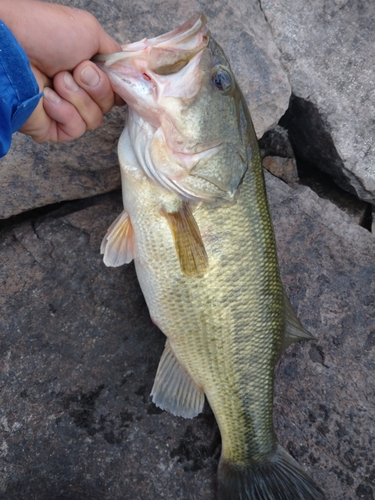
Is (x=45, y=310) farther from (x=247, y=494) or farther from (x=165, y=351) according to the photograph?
(x=247, y=494)

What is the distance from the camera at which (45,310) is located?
2.89 meters

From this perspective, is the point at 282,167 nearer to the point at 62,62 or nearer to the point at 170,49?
the point at 170,49

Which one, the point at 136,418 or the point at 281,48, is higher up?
the point at 281,48

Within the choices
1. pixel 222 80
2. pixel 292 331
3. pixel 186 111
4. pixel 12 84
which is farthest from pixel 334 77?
pixel 12 84

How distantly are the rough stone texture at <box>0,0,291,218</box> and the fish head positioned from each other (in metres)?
0.60

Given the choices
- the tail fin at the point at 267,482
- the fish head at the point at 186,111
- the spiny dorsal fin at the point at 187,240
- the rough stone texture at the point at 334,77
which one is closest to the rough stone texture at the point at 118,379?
the tail fin at the point at 267,482

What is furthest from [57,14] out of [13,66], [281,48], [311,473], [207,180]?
[311,473]

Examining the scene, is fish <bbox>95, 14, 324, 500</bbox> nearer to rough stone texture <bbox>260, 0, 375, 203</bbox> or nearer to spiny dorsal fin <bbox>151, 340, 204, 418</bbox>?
spiny dorsal fin <bbox>151, 340, 204, 418</bbox>

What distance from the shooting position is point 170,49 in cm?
217

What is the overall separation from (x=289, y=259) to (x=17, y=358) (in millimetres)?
1921

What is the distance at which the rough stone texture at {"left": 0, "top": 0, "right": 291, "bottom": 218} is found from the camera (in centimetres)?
284

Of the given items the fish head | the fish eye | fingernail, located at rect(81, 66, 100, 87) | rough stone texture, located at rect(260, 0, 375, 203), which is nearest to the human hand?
fingernail, located at rect(81, 66, 100, 87)

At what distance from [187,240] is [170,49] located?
94cm

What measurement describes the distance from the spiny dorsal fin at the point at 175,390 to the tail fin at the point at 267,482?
36cm
